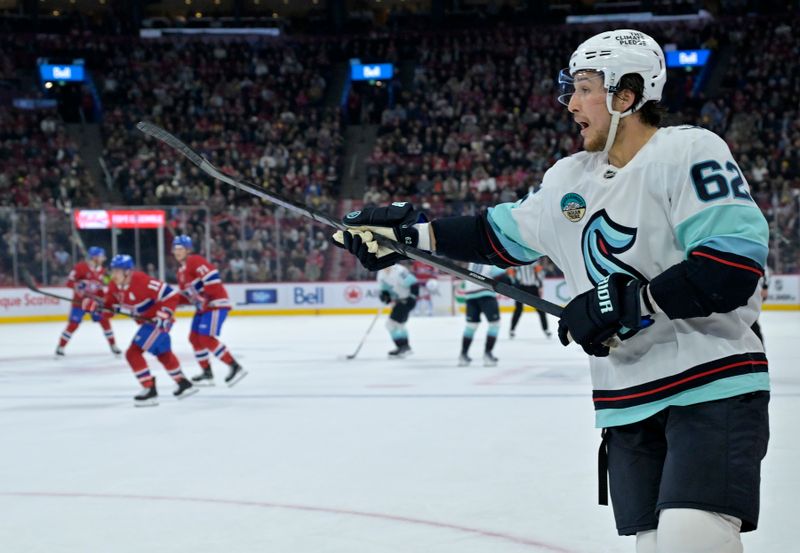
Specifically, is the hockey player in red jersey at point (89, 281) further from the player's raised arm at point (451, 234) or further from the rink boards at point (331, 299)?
the player's raised arm at point (451, 234)

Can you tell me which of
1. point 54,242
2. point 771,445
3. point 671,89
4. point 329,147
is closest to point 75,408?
point 771,445

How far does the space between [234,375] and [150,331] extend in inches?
50.6

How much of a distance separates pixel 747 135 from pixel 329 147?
9.41 m

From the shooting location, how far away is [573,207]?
2.15 metres

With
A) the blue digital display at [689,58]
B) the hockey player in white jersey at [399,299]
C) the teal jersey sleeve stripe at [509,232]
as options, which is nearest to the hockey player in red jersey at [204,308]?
the hockey player in white jersey at [399,299]

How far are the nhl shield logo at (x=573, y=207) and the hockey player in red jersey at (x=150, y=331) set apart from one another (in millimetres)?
5710

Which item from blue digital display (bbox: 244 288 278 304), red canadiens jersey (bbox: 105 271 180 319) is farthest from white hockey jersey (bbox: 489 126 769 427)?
blue digital display (bbox: 244 288 278 304)

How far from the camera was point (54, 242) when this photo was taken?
17453 millimetres

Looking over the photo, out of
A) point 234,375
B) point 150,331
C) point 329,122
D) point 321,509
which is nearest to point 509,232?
point 321,509

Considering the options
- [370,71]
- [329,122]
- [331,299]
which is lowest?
[331,299]

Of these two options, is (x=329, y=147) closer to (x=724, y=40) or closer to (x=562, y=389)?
(x=724, y=40)

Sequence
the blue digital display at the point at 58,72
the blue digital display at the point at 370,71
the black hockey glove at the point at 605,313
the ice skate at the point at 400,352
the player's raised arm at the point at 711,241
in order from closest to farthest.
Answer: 1. the player's raised arm at the point at 711,241
2. the black hockey glove at the point at 605,313
3. the ice skate at the point at 400,352
4. the blue digital display at the point at 58,72
5. the blue digital display at the point at 370,71

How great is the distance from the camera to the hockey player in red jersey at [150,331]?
7492 mm

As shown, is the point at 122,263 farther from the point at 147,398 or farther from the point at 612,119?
the point at 612,119
